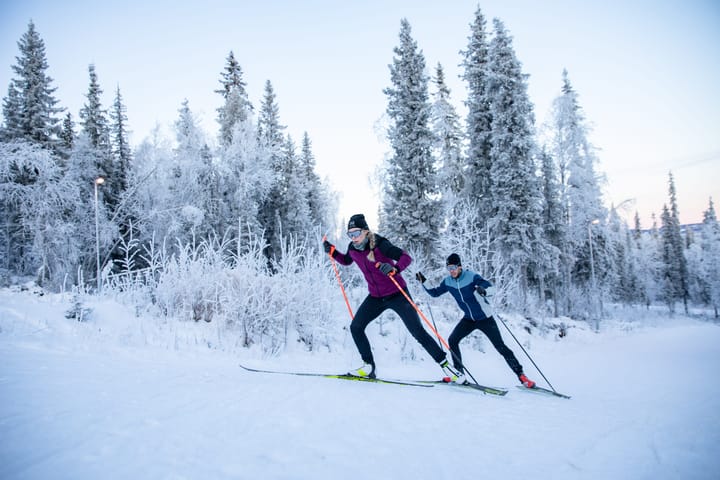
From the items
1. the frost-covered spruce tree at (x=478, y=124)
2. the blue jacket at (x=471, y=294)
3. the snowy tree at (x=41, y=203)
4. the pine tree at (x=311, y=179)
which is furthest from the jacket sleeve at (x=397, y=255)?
the pine tree at (x=311, y=179)

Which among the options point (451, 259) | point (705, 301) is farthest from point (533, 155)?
point (705, 301)

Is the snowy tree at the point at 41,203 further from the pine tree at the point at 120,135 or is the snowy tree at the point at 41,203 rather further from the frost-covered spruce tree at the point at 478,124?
the frost-covered spruce tree at the point at 478,124

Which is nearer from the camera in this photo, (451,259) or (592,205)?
(451,259)

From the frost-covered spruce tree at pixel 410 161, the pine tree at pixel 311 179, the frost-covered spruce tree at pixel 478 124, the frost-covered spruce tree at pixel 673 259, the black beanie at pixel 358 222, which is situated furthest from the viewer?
the frost-covered spruce tree at pixel 673 259

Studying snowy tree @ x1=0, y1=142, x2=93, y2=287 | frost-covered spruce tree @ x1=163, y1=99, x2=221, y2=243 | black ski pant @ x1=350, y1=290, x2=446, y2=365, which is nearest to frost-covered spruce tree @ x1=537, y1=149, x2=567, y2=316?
black ski pant @ x1=350, y1=290, x2=446, y2=365

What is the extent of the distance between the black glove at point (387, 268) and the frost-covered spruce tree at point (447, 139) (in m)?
16.4

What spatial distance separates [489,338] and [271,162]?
75.7 feet

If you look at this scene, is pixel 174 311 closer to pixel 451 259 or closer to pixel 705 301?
pixel 451 259

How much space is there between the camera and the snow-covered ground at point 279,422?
196 cm

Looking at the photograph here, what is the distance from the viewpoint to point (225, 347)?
231 inches

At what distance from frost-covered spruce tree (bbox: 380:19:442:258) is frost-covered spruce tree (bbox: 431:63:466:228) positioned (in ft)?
8.30

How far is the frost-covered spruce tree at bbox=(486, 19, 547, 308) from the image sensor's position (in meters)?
18.3

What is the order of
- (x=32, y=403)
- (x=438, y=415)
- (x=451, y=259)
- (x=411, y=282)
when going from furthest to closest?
(x=411, y=282) < (x=451, y=259) < (x=438, y=415) < (x=32, y=403)

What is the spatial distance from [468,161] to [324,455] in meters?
20.9
